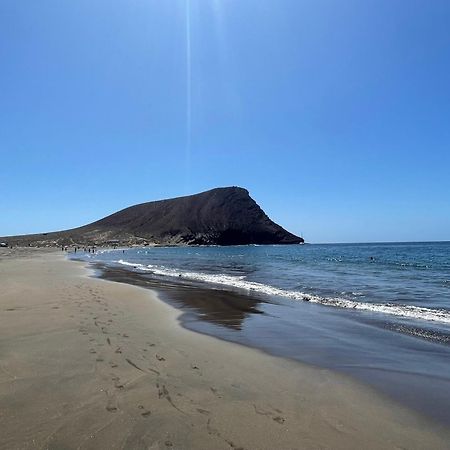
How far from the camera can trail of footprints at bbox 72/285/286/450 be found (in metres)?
4.77

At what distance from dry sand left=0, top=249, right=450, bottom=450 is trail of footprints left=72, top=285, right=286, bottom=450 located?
0.02m

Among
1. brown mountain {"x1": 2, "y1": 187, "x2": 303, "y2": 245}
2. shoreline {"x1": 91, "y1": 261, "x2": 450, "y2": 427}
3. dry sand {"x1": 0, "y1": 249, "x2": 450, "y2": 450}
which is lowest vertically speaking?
shoreline {"x1": 91, "y1": 261, "x2": 450, "y2": 427}

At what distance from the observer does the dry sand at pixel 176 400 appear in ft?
13.8

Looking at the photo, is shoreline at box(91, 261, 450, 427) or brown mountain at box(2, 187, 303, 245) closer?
shoreline at box(91, 261, 450, 427)

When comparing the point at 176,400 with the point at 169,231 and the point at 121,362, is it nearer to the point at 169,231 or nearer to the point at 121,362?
the point at 121,362

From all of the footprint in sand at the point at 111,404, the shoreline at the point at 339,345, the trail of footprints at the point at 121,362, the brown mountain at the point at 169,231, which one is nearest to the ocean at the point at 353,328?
the shoreline at the point at 339,345

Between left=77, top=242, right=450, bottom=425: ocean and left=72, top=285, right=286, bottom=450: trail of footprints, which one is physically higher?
left=72, top=285, right=286, bottom=450: trail of footprints

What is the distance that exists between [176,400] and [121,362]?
1.94 meters

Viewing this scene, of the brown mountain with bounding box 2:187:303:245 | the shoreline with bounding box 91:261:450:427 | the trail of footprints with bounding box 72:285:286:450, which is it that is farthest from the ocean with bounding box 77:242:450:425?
the brown mountain with bounding box 2:187:303:245

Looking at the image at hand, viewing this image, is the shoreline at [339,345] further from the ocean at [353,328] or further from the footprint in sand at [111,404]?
the footprint in sand at [111,404]

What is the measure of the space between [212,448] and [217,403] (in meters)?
1.14

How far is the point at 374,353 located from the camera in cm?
830

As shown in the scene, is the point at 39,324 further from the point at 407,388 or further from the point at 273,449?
the point at 407,388

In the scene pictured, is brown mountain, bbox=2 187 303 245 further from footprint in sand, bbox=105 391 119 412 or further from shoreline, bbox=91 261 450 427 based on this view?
footprint in sand, bbox=105 391 119 412
